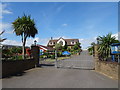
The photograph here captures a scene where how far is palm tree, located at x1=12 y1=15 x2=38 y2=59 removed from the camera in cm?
2067

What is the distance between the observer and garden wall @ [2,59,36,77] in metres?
12.0

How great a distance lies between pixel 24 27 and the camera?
68.0 ft

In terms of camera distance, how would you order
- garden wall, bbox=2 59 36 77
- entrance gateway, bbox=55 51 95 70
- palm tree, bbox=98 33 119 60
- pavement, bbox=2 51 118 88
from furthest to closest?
entrance gateway, bbox=55 51 95 70, palm tree, bbox=98 33 119 60, garden wall, bbox=2 59 36 77, pavement, bbox=2 51 118 88

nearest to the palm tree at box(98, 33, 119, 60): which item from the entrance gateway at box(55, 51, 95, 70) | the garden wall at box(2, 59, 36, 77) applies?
the entrance gateway at box(55, 51, 95, 70)

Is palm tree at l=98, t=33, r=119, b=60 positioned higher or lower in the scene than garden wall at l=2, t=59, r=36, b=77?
Result: higher

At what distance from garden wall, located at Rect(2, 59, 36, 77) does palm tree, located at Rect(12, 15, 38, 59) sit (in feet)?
13.4

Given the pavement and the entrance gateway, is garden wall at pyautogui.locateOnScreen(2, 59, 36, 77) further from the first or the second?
the entrance gateway

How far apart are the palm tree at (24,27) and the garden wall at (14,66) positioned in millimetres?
4072

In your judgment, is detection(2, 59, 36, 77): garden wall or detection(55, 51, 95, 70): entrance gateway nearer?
detection(2, 59, 36, 77): garden wall

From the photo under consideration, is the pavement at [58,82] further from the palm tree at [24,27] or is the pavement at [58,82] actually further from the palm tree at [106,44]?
the palm tree at [24,27]

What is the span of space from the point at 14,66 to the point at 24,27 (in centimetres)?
846

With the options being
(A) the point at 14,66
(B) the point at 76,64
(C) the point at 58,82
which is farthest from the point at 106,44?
(B) the point at 76,64

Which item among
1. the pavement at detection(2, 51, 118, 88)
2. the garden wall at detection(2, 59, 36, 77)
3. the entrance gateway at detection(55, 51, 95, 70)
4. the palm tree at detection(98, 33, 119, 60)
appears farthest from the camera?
the entrance gateway at detection(55, 51, 95, 70)

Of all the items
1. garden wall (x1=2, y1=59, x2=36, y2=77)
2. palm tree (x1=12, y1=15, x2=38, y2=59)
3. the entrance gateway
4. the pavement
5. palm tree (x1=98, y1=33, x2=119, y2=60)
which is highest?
palm tree (x1=12, y1=15, x2=38, y2=59)
